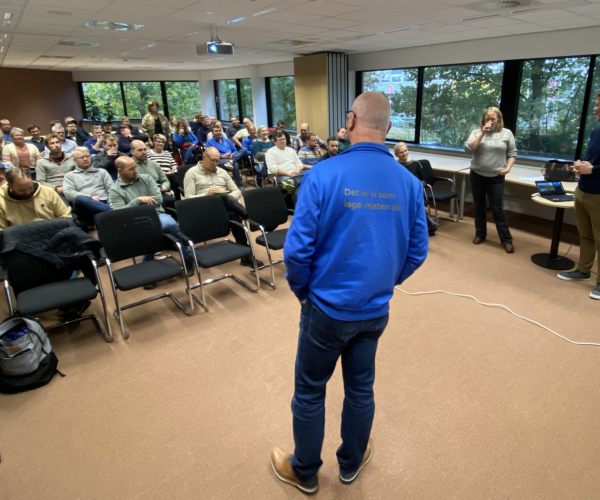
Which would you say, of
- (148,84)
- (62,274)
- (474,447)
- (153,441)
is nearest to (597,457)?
(474,447)

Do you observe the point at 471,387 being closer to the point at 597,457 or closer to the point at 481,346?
the point at 481,346

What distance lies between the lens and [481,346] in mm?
3059

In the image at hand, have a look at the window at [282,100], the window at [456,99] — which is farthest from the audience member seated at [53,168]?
the window at [282,100]

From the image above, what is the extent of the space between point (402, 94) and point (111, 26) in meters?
5.67

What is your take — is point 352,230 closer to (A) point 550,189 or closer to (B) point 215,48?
(A) point 550,189

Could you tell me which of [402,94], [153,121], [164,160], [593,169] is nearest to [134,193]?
[164,160]

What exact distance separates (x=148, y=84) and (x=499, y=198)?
45.1ft

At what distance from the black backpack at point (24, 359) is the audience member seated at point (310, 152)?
5.06 meters

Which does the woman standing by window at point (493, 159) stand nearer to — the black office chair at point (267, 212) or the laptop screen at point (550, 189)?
the laptop screen at point (550, 189)

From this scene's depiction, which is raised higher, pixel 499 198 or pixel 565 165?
pixel 565 165

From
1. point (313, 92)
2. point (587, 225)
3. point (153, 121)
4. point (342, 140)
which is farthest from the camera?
point (313, 92)

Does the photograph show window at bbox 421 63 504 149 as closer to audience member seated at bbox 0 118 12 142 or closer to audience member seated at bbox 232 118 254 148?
audience member seated at bbox 232 118 254 148

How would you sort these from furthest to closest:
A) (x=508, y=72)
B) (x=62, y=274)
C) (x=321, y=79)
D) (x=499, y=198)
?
(x=321, y=79), (x=508, y=72), (x=499, y=198), (x=62, y=274)

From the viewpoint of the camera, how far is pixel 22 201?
11.4 feet
